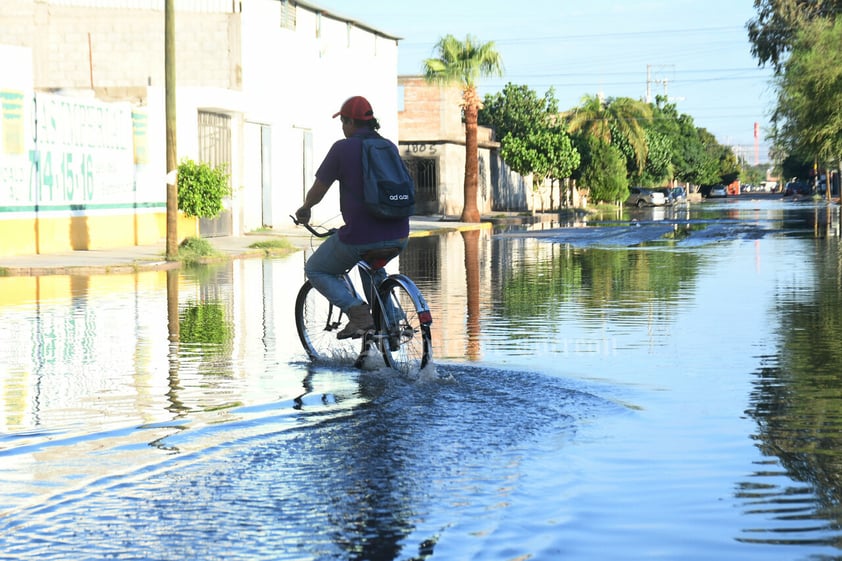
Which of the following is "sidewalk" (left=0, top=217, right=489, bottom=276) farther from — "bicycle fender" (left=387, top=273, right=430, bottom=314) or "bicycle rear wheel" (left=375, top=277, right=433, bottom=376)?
"bicycle fender" (left=387, top=273, right=430, bottom=314)

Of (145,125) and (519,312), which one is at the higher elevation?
(145,125)

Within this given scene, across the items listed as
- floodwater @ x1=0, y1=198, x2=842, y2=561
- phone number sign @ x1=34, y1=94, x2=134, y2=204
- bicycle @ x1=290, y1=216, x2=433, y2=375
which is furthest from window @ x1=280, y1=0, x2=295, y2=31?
bicycle @ x1=290, y1=216, x2=433, y2=375

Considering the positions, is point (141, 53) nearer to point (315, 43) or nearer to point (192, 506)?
point (315, 43)

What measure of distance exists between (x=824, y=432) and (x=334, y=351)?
15.4ft

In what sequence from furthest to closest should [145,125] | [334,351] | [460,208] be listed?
[460,208]
[145,125]
[334,351]

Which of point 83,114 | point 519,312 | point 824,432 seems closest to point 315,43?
point 83,114

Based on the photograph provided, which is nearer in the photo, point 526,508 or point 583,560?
point 583,560

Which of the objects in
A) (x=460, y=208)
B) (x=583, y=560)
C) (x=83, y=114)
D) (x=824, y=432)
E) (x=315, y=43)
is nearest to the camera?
(x=583, y=560)

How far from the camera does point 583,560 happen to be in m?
5.25

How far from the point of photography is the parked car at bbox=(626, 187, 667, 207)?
106m

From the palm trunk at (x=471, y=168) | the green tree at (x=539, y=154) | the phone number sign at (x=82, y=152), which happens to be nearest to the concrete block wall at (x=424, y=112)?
the green tree at (x=539, y=154)

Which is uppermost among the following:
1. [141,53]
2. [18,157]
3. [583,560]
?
[141,53]

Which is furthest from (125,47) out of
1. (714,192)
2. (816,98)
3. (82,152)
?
(714,192)

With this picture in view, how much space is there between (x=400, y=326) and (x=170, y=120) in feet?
58.2
